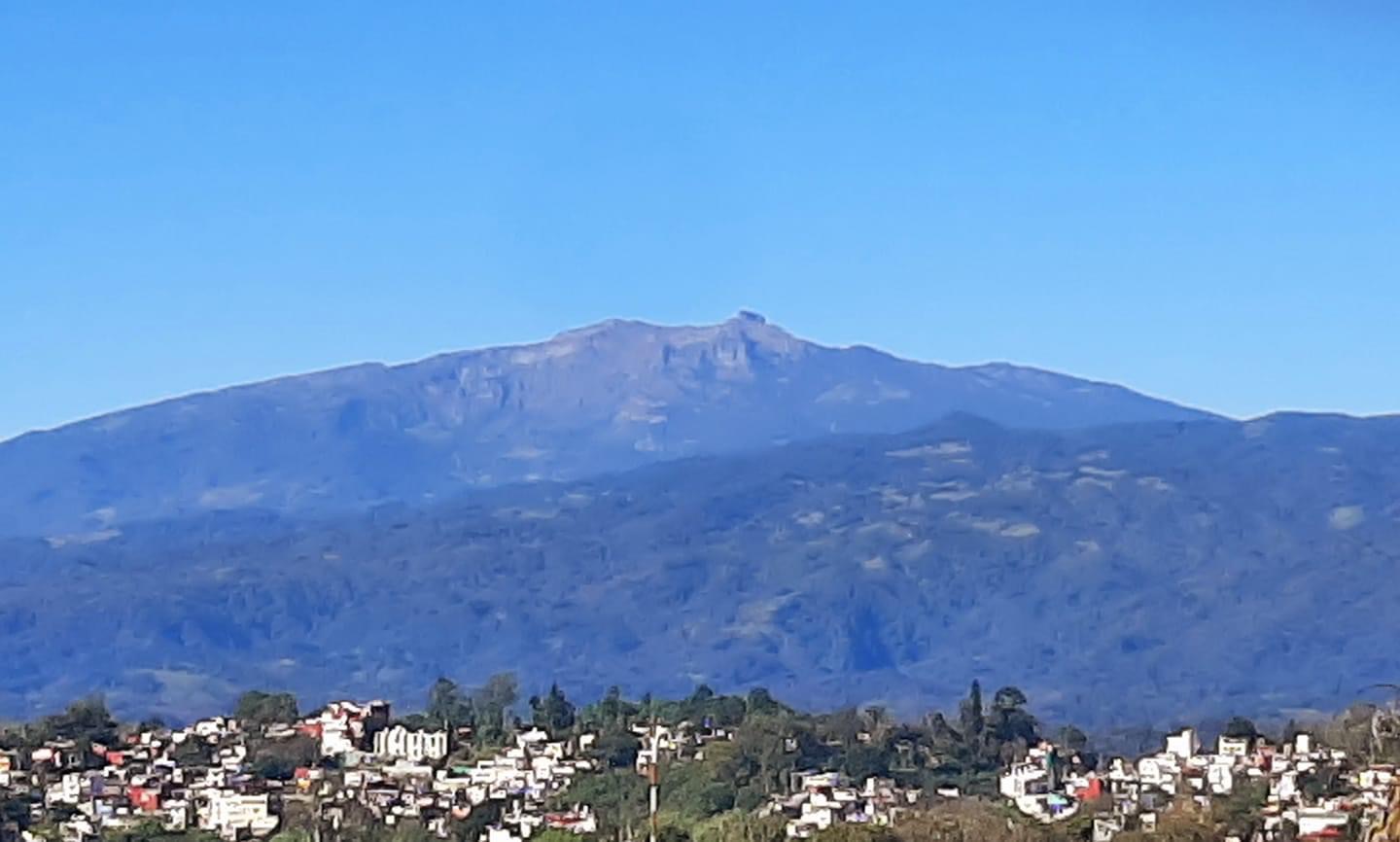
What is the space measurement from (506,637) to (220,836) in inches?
5555

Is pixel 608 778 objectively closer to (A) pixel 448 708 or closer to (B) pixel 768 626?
(A) pixel 448 708

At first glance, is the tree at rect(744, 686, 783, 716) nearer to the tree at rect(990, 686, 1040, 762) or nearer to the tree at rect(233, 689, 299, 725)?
the tree at rect(990, 686, 1040, 762)

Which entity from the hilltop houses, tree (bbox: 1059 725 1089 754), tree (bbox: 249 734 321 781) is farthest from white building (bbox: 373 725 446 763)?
tree (bbox: 1059 725 1089 754)

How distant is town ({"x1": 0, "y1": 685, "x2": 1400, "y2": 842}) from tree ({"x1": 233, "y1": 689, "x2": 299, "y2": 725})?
8cm

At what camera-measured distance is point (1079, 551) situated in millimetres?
199125

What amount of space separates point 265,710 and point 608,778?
16489mm

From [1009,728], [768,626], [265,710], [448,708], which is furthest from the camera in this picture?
[768,626]

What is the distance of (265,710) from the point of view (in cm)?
6706

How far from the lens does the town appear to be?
44594 millimetres

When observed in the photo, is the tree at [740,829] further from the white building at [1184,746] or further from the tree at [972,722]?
the white building at [1184,746]

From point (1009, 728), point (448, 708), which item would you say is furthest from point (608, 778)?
point (448, 708)

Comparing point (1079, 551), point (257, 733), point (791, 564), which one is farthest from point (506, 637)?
point (257, 733)

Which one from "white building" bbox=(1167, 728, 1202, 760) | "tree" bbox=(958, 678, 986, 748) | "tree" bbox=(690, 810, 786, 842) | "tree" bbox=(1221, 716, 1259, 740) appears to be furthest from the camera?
"tree" bbox=(1221, 716, 1259, 740)

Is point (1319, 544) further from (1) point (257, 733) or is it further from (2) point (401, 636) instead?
(1) point (257, 733)
